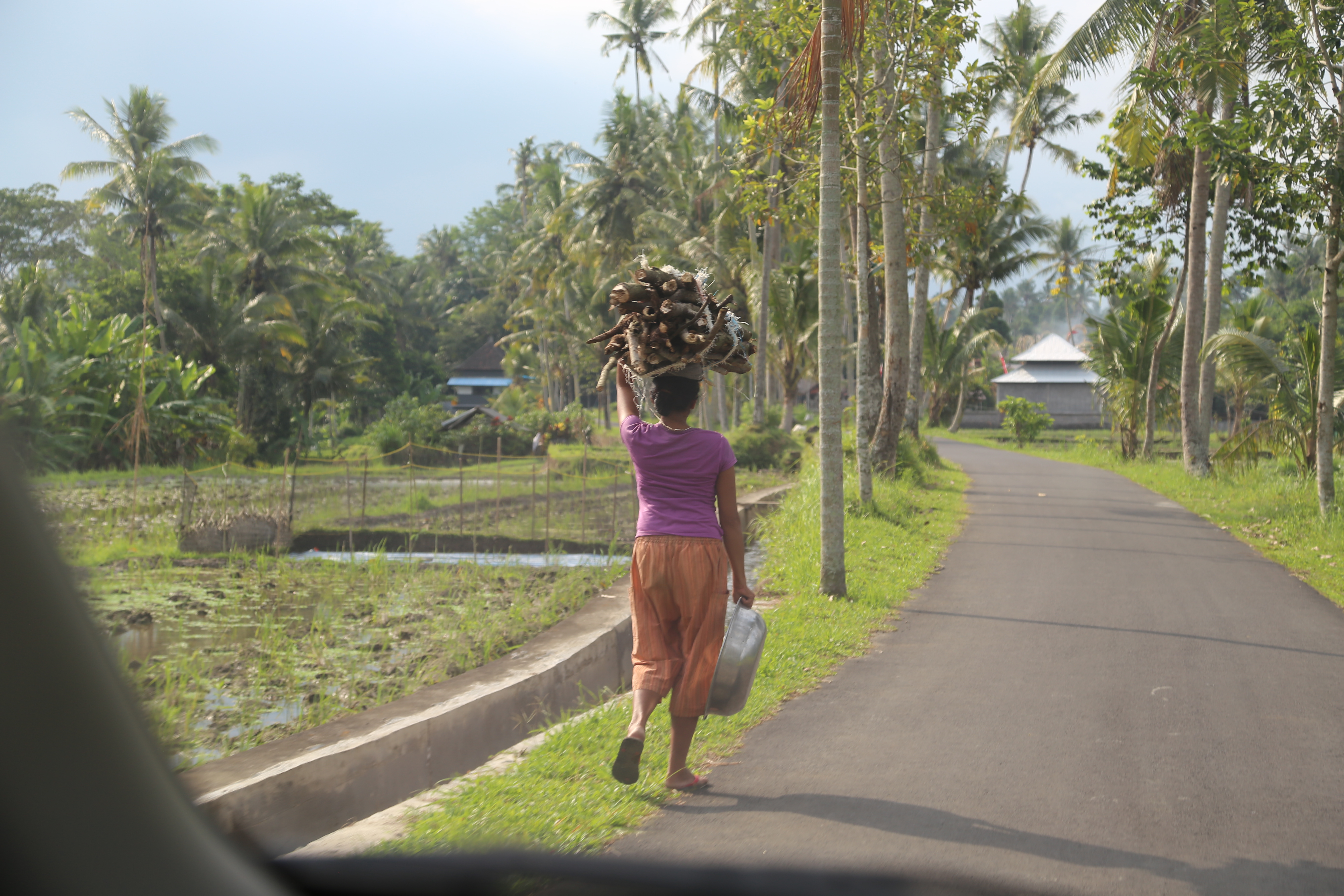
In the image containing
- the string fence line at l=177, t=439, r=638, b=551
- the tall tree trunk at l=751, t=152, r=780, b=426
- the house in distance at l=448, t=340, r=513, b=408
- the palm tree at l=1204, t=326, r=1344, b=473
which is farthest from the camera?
the house in distance at l=448, t=340, r=513, b=408

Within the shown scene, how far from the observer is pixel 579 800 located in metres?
4.04

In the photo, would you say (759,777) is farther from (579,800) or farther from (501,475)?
(501,475)

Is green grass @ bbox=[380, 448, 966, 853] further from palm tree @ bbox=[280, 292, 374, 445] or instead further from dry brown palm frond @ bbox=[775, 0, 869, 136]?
palm tree @ bbox=[280, 292, 374, 445]

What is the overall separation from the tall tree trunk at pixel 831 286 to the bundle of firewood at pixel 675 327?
436 centimetres

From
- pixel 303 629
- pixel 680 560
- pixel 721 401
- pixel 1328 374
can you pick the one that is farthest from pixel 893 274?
pixel 721 401

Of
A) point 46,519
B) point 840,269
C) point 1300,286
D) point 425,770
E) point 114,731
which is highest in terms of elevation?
point 1300,286

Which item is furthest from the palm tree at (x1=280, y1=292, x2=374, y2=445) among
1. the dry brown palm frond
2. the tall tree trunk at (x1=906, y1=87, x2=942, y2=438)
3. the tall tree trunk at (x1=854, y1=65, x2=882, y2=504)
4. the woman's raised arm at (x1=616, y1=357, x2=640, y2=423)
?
the woman's raised arm at (x1=616, y1=357, x2=640, y2=423)

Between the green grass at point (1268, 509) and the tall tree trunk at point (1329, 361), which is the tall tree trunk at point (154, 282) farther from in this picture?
the tall tree trunk at point (1329, 361)

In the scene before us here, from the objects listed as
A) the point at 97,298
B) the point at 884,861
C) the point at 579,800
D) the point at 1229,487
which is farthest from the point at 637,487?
the point at 97,298

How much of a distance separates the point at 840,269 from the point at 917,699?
14.1 feet


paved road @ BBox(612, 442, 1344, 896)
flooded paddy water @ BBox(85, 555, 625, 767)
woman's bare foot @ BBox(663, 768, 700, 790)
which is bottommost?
flooded paddy water @ BBox(85, 555, 625, 767)

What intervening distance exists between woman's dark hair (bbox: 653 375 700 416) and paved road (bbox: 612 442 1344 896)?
64.6 inches

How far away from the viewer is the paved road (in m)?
3.55

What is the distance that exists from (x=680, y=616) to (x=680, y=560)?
0.25 metres
